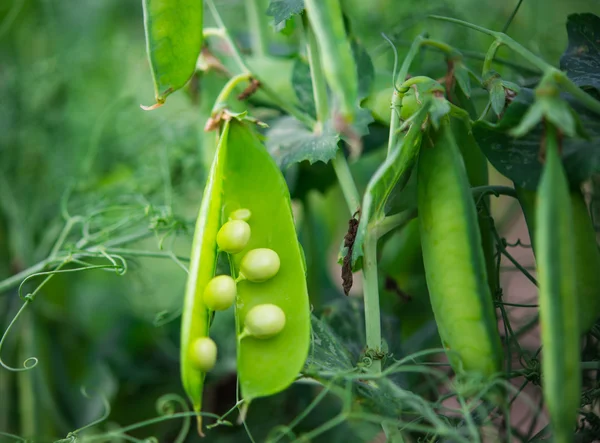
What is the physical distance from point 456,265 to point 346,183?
0.56 ft

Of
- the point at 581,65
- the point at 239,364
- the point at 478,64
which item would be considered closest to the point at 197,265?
the point at 239,364

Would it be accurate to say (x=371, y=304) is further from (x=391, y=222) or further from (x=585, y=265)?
(x=585, y=265)

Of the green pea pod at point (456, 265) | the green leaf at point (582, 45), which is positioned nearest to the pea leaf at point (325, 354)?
the green pea pod at point (456, 265)

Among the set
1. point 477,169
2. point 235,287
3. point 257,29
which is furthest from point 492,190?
point 257,29

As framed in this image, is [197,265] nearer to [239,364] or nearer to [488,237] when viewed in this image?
[239,364]

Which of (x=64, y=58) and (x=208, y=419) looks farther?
(x=64, y=58)

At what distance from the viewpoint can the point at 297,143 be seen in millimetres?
671

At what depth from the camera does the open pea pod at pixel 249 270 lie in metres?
0.50

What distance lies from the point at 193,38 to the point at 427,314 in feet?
1.75

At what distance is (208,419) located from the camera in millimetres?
887

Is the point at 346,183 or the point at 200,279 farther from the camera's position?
the point at 346,183

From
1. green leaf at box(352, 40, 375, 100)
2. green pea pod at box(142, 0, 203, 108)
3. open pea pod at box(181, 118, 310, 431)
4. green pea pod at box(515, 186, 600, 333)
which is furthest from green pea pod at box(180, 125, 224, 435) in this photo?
green pea pod at box(515, 186, 600, 333)

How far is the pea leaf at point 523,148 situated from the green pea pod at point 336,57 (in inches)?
6.0

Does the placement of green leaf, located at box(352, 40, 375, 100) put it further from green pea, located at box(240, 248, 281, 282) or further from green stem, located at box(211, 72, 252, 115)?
green pea, located at box(240, 248, 281, 282)
